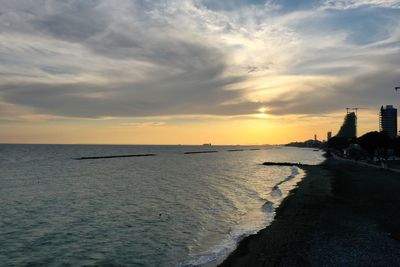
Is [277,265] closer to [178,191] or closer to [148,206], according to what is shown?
[148,206]

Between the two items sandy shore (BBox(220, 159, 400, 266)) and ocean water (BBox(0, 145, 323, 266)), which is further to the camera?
ocean water (BBox(0, 145, 323, 266))

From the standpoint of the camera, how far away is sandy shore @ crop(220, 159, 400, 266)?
64.1 feet

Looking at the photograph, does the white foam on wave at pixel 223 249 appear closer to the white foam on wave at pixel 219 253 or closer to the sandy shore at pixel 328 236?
the white foam on wave at pixel 219 253

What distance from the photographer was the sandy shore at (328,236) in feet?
64.1

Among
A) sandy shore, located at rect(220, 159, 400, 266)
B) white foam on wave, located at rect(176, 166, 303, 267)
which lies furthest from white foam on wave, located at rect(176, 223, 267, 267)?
sandy shore, located at rect(220, 159, 400, 266)

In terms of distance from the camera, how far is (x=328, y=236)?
24328 millimetres

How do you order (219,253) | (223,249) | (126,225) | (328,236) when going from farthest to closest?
(126,225)
(328,236)
(223,249)
(219,253)

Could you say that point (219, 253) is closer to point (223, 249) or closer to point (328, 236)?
point (223, 249)

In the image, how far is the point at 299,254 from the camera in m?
20.4

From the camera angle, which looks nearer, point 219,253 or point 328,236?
point 219,253

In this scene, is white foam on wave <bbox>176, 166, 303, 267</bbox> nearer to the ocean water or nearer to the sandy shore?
the ocean water

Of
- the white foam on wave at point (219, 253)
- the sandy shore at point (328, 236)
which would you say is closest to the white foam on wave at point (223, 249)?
the white foam on wave at point (219, 253)

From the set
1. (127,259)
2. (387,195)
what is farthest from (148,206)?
(387,195)

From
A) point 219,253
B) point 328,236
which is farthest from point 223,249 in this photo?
point 328,236
